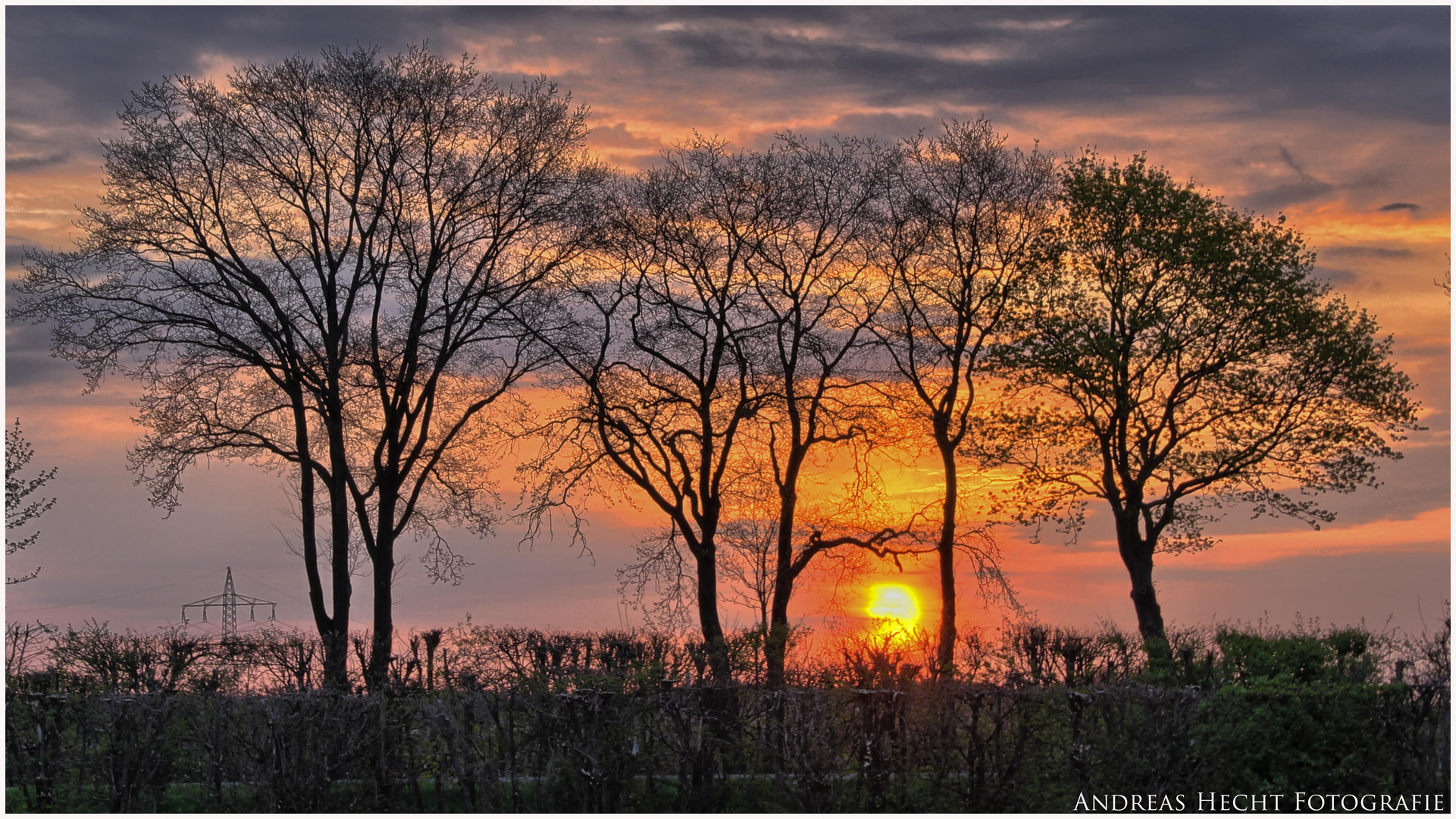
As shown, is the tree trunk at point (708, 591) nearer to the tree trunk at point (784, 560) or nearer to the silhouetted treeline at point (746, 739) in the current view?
the tree trunk at point (784, 560)

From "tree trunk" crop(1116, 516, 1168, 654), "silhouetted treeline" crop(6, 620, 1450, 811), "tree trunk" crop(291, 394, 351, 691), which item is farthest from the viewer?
"tree trunk" crop(1116, 516, 1168, 654)

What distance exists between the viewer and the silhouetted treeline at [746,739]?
545 inches

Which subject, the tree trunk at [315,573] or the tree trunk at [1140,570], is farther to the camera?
the tree trunk at [1140,570]

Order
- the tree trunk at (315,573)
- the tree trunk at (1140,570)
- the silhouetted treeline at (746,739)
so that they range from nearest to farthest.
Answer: the silhouetted treeline at (746,739) < the tree trunk at (315,573) < the tree trunk at (1140,570)

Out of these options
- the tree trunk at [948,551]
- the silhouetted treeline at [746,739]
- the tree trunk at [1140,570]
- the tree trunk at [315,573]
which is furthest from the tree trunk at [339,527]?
the tree trunk at [1140,570]

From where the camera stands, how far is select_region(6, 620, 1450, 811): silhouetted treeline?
1385 centimetres

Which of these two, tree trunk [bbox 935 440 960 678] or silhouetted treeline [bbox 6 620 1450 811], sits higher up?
tree trunk [bbox 935 440 960 678]

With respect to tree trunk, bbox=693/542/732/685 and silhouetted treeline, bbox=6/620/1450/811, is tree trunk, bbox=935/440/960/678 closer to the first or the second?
tree trunk, bbox=693/542/732/685

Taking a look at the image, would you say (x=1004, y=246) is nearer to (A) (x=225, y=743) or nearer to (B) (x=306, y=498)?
(B) (x=306, y=498)

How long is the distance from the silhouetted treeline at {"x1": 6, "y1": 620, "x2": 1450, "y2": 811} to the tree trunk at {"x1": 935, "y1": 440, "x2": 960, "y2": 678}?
986 cm

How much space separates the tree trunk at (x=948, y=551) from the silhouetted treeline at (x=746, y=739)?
9.86 meters

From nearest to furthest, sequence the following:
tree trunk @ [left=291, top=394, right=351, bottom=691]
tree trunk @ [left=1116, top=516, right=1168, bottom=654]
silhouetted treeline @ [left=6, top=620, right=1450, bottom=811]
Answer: silhouetted treeline @ [left=6, top=620, right=1450, bottom=811], tree trunk @ [left=291, top=394, right=351, bottom=691], tree trunk @ [left=1116, top=516, right=1168, bottom=654]

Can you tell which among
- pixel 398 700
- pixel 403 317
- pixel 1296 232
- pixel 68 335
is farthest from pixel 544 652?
pixel 1296 232

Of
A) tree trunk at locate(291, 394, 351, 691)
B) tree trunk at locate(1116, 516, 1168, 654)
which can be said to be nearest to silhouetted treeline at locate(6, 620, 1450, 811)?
tree trunk at locate(291, 394, 351, 691)
